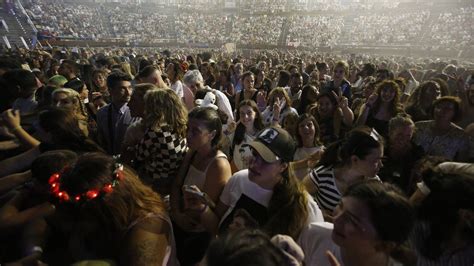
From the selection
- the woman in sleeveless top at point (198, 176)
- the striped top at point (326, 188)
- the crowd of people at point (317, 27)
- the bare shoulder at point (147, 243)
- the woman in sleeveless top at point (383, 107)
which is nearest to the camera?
the bare shoulder at point (147, 243)

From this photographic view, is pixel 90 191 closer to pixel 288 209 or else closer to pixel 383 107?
pixel 288 209

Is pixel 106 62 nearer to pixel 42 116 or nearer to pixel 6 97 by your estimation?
pixel 6 97

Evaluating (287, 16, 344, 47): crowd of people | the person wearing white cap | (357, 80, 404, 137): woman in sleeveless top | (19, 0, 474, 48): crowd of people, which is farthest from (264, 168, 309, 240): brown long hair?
(287, 16, 344, 47): crowd of people

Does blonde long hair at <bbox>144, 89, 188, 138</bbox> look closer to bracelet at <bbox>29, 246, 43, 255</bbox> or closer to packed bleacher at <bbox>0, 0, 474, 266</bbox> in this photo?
packed bleacher at <bbox>0, 0, 474, 266</bbox>

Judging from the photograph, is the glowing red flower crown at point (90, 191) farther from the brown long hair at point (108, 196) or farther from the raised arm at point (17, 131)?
the raised arm at point (17, 131)

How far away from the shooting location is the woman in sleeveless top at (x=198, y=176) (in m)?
2.87

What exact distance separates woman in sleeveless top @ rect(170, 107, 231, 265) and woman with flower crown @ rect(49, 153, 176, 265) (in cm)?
71

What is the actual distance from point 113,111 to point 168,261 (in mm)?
2987

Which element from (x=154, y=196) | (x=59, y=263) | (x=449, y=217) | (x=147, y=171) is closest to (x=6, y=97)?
(x=147, y=171)

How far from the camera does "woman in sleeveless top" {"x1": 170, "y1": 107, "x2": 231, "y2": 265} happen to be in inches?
113

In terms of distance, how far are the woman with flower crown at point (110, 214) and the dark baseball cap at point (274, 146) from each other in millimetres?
874

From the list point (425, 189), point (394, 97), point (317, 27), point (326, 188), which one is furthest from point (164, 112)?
point (317, 27)

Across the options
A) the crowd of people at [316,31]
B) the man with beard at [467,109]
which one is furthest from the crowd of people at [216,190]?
the crowd of people at [316,31]

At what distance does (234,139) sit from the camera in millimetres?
4777
